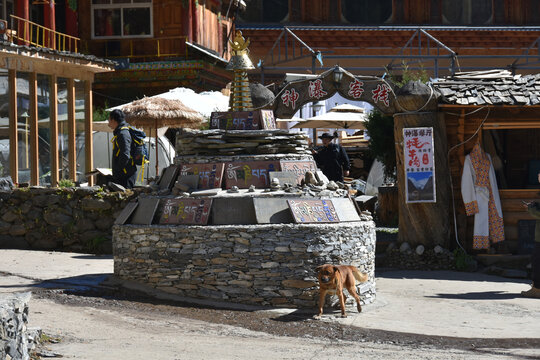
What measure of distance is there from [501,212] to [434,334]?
18.8ft

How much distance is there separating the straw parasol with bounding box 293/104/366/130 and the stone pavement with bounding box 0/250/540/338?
7415mm

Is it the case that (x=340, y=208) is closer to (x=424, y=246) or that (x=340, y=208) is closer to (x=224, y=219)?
(x=224, y=219)

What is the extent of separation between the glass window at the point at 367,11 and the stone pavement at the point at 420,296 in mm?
20257

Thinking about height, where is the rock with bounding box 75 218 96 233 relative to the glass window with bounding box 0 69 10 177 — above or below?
below

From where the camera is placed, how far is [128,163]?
13820 mm

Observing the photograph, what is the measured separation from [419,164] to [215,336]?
6444mm

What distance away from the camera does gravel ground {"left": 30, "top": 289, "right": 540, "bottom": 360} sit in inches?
300

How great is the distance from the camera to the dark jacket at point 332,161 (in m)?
14.8

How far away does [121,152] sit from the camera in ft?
43.9

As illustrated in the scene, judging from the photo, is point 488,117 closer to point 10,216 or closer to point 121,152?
point 121,152

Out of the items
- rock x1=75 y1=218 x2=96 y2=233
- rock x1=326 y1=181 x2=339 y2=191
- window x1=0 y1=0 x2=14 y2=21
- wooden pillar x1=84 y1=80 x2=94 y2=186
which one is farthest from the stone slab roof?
rock x1=326 y1=181 x2=339 y2=191

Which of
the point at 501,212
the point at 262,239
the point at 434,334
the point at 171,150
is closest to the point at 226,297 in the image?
the point at 262,239

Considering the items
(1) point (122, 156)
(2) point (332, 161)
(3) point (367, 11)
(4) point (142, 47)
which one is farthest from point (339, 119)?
(3) point (367, 11)

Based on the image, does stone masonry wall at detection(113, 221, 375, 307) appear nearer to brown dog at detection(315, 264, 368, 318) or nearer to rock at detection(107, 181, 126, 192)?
brown dog at detection(315, 264, 368, 318)
